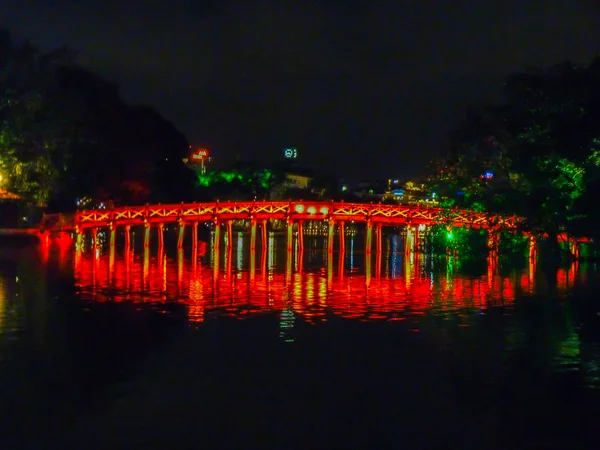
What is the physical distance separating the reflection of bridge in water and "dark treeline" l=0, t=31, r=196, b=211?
277 inches

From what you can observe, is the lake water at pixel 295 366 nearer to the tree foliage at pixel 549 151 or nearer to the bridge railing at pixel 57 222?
the tree foliage at pixel 549 151

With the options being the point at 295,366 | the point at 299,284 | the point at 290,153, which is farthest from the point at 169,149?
the point at 290,153

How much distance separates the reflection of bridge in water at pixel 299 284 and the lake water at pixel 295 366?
0.65 feet

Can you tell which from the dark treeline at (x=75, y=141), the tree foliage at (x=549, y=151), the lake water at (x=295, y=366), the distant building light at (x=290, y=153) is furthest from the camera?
the distant building light at (x=290, y=153)

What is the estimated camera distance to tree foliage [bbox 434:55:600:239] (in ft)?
77.2

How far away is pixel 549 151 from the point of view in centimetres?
2750

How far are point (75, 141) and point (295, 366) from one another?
43725 millimetres

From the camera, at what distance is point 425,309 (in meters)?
23.9

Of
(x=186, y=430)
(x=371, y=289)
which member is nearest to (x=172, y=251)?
(x=371, y=289)

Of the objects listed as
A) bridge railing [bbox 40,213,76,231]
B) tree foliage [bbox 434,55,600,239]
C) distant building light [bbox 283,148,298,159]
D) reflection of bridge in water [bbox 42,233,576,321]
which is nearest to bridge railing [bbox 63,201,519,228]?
bridge railing [bbox 40,213,76,231]

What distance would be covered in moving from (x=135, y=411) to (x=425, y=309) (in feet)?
42.7

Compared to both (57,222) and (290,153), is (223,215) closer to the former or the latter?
(57,222)

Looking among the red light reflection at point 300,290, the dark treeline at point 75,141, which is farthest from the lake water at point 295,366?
the dark treeline at point 75,141

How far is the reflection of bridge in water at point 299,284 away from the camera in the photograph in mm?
24438
